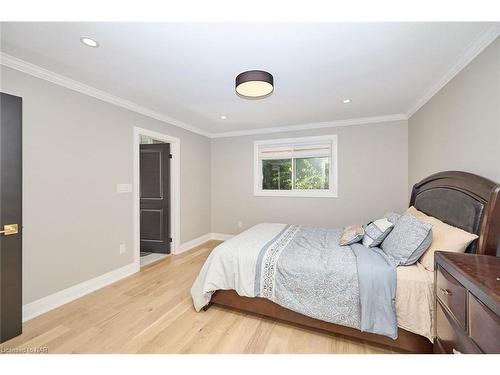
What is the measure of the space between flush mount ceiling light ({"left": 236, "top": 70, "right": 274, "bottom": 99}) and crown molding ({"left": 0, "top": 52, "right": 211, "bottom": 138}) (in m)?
1.85

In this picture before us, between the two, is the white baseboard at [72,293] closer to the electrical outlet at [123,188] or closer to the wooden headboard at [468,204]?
the electrical outlet at [123,188]

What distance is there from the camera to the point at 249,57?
1.83 metres

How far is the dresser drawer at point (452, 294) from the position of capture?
3.29 feet

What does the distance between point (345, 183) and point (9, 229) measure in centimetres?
438

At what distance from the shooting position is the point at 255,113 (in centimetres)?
342

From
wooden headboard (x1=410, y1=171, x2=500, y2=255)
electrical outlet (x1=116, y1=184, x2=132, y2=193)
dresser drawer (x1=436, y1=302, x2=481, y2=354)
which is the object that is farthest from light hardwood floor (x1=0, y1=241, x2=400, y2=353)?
electrical outlet (x1=116, y1=184, x2=132, y2=193)

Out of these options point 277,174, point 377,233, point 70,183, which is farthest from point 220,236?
point 377,233

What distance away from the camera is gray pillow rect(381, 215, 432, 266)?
163 cm

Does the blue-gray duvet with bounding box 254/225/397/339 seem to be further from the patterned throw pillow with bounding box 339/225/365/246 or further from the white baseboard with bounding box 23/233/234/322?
the white baseboard with bounding box 23/233/234/322

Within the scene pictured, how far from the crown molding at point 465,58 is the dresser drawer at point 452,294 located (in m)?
1.77

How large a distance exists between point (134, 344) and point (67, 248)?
1414mm

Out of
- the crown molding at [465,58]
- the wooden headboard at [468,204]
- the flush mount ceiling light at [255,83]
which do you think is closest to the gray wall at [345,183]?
the crown molding at [465,58]

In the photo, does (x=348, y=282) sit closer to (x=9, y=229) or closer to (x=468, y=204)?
(x=468, y=204)

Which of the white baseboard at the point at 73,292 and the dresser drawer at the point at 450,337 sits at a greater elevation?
the dresser drawer at the point at 450,337
